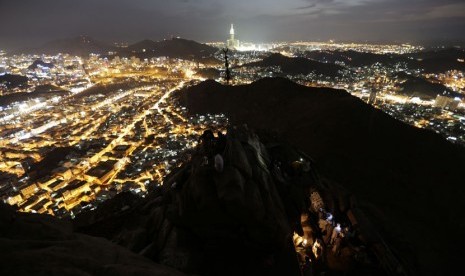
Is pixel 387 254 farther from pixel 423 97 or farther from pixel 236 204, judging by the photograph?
pixel 423 97

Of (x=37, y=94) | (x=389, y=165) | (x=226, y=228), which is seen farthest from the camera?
(x=37, y=94)

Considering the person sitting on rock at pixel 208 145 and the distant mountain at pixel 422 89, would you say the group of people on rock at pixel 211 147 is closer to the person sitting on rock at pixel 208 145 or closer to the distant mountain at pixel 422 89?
the person sitting on rock at pixel 208 145

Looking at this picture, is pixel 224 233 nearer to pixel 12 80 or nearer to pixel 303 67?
pixel 303 67

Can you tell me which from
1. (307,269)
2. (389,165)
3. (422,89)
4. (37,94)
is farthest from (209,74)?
(307,269)

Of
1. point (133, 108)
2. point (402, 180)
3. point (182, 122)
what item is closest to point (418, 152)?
point (402, 180)

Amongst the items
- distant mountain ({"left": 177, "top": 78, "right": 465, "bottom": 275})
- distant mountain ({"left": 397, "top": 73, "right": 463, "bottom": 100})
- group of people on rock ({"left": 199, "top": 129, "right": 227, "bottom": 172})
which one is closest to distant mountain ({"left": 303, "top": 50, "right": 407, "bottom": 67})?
distant mountain ({"left": 397, "top": 73, "right": 463, "bottom": 100})

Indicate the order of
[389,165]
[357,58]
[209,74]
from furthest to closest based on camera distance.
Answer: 1. [357,58]
2. [209,74]
3. [389,165]
